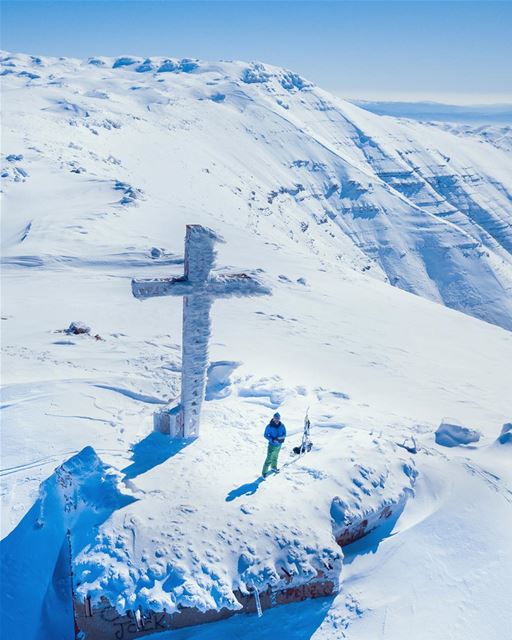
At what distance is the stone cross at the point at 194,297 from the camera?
25.3 ft

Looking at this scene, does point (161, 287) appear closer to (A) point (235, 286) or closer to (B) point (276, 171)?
(A) point (235, 286)

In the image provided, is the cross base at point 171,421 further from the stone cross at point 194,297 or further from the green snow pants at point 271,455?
the green snow pants at point 271,455

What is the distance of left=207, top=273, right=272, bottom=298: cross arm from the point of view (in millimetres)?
7992

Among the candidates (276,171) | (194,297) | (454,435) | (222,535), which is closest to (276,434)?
(222,535)

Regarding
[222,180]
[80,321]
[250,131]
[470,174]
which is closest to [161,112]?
[250,131]

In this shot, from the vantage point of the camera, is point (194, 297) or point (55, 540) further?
point (194, 297)

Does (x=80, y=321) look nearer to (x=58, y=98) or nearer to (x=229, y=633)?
(x=229, y=633)

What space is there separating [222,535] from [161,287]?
3151mm

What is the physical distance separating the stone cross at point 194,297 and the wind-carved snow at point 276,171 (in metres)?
13.9

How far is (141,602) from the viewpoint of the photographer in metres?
5.82

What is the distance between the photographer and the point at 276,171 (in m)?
70.6

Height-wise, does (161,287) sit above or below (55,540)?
above

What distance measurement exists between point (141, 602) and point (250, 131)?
7637cm

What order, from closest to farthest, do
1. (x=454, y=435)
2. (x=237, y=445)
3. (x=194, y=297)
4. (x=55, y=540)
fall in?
(x=55, y=540)
(x=194, y=297)
(x=237, y=445)
(x=454, y=435)
